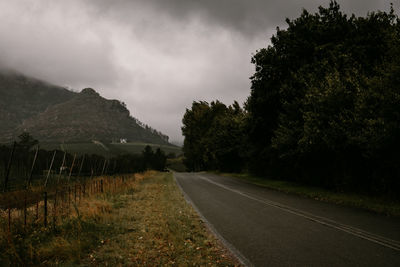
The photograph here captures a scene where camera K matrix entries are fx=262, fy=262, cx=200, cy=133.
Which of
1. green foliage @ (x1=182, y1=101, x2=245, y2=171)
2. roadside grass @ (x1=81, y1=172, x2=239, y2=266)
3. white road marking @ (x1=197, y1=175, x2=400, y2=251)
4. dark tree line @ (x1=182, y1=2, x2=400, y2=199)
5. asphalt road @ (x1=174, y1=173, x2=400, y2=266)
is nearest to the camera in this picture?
asphalt road @ (x1=174, y1=173, x2=400, y2=266)

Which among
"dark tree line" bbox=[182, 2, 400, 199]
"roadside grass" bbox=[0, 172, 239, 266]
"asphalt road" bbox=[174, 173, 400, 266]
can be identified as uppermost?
"dark tree line" bbox=[182, 2, 400, 199]

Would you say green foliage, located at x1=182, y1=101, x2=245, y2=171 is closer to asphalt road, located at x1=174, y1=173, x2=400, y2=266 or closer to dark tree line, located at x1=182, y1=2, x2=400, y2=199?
dark tree line, located at x1=182, y1=2, x2=400, y2=199

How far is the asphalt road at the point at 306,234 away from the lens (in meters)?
5.30

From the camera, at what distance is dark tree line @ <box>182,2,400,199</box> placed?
11.8 m

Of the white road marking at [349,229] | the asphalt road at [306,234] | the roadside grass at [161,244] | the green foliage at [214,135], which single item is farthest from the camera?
the green foliage at [214,135]

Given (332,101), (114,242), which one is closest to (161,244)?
(114,242)

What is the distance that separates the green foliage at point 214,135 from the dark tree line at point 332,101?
13215 millimetres

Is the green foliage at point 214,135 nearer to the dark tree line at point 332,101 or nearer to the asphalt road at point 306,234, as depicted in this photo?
the dark tree line at point 332,101

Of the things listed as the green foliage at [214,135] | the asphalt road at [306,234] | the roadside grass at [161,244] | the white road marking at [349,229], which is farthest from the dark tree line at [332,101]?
the green foliage at [214,135]

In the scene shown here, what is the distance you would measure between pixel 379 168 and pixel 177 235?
37.0ft

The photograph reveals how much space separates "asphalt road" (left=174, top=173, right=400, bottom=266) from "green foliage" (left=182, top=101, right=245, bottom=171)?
87.3ft

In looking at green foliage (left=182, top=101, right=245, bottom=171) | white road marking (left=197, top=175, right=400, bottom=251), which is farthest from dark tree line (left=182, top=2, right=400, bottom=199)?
green foliage (left=182, top=101, right=245, bottom=171)

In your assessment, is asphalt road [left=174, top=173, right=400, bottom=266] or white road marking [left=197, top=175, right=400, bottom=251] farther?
white road marking [left=197, top=175, right=400, bottom=251]

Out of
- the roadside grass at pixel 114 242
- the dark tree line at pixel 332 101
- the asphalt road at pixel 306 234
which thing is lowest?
the roadside grass at pixel 114 242
